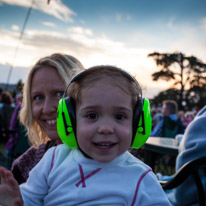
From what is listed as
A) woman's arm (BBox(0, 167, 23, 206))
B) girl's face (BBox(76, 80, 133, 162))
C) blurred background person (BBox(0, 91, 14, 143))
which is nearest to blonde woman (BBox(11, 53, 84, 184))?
girl's face (BBox(76, 80, 133, 162))

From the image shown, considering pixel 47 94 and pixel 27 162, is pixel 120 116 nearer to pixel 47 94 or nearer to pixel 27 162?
pixel 47 94

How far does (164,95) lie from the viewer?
30.0 meters

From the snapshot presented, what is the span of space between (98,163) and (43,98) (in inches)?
30.5

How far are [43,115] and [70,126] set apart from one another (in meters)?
0.64

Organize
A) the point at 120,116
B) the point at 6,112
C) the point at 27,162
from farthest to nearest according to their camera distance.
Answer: the point at 6,112
the point at 27,162
the point at 120,116

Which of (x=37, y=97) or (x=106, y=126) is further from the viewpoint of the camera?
(x=37, y=97)

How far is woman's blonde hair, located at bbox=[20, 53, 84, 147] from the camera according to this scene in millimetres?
1688

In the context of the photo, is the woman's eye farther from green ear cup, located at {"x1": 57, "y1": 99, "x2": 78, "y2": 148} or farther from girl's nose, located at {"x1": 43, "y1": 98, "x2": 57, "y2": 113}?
green ear cup, located at {"x1": 57, "y1": 99, "x2": 78, "y2": 148}

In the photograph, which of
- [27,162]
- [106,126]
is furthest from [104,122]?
[27,162]

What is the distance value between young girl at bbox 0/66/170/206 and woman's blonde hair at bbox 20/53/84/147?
0.47m

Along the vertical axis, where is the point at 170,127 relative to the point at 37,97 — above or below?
below

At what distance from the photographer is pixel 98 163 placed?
1157 millimetres

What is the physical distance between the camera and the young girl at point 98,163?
41.8 inches

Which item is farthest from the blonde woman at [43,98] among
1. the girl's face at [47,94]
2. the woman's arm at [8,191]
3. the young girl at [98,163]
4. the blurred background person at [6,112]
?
the blurred background person at [6,112]
